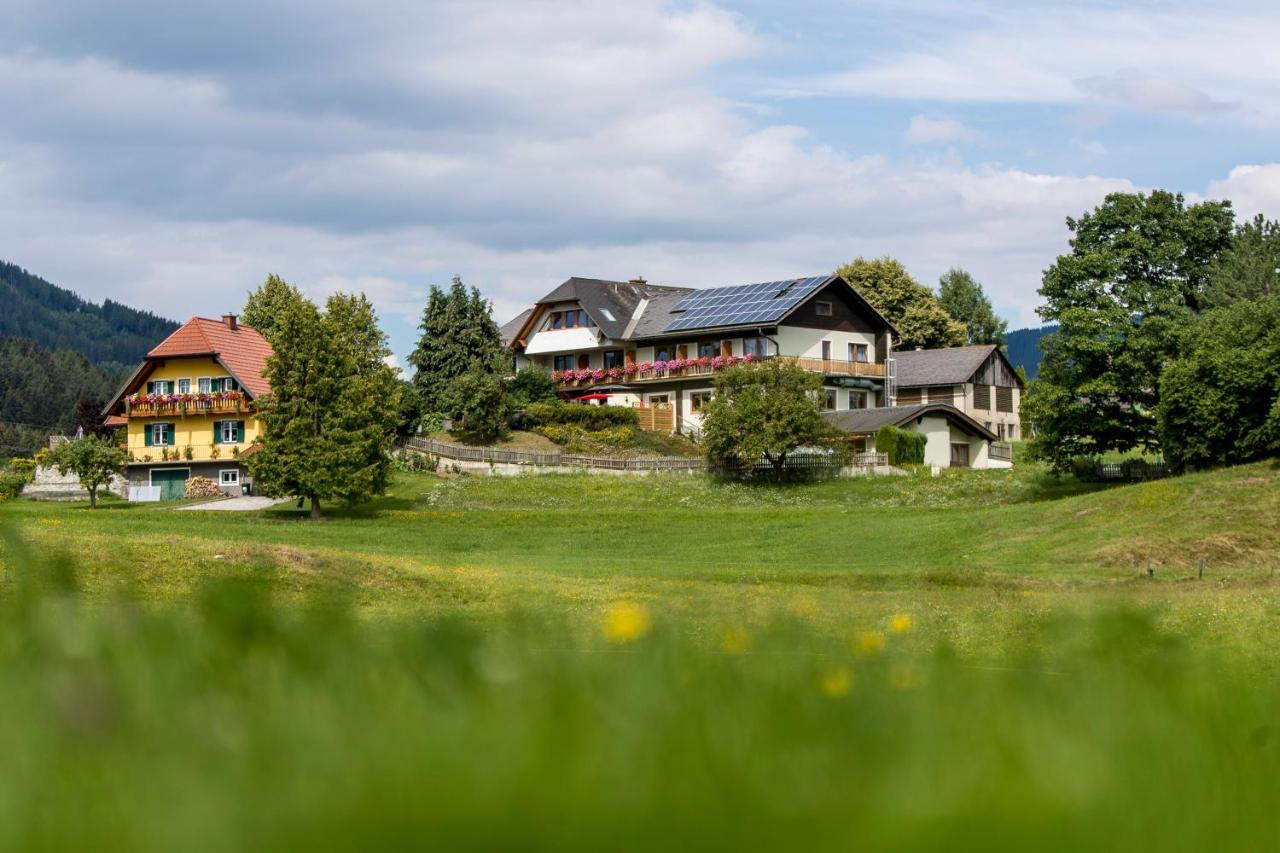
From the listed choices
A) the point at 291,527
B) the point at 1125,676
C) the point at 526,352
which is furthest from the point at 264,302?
the point at 1125,676

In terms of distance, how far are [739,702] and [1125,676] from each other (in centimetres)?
78

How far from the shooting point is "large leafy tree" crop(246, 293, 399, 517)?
53.6 m

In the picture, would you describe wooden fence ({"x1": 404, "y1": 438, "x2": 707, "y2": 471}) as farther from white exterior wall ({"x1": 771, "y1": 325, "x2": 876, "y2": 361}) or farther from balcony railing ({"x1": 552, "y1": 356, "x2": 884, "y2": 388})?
white exterior wall ({"x1": 771, "y1": 325, "x2": 876, "y2": 361})

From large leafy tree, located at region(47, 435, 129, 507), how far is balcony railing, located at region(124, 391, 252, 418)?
24.8 ft

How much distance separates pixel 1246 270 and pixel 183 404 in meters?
54.1

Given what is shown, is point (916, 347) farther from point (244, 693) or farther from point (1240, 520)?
point (244, 693)

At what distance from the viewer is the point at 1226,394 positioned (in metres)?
48.6

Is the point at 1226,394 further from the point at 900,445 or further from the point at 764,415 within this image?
the point at 900,445

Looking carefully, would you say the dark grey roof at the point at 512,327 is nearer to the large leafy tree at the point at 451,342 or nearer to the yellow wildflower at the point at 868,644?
the large leafy tree at the point at 451,342

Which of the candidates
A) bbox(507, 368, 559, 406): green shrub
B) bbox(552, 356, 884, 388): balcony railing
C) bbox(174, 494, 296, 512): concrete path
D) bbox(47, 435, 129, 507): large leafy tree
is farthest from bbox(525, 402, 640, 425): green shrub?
bbox(47, 435, 129, 507): large leafy tree

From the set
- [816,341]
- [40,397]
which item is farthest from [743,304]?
[40,397]

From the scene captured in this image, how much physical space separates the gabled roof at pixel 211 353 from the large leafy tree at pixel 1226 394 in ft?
149

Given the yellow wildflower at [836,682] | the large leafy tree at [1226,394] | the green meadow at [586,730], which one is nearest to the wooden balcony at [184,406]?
the large leafy tree at [1226,394]

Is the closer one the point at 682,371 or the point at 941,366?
the point at 682,371
